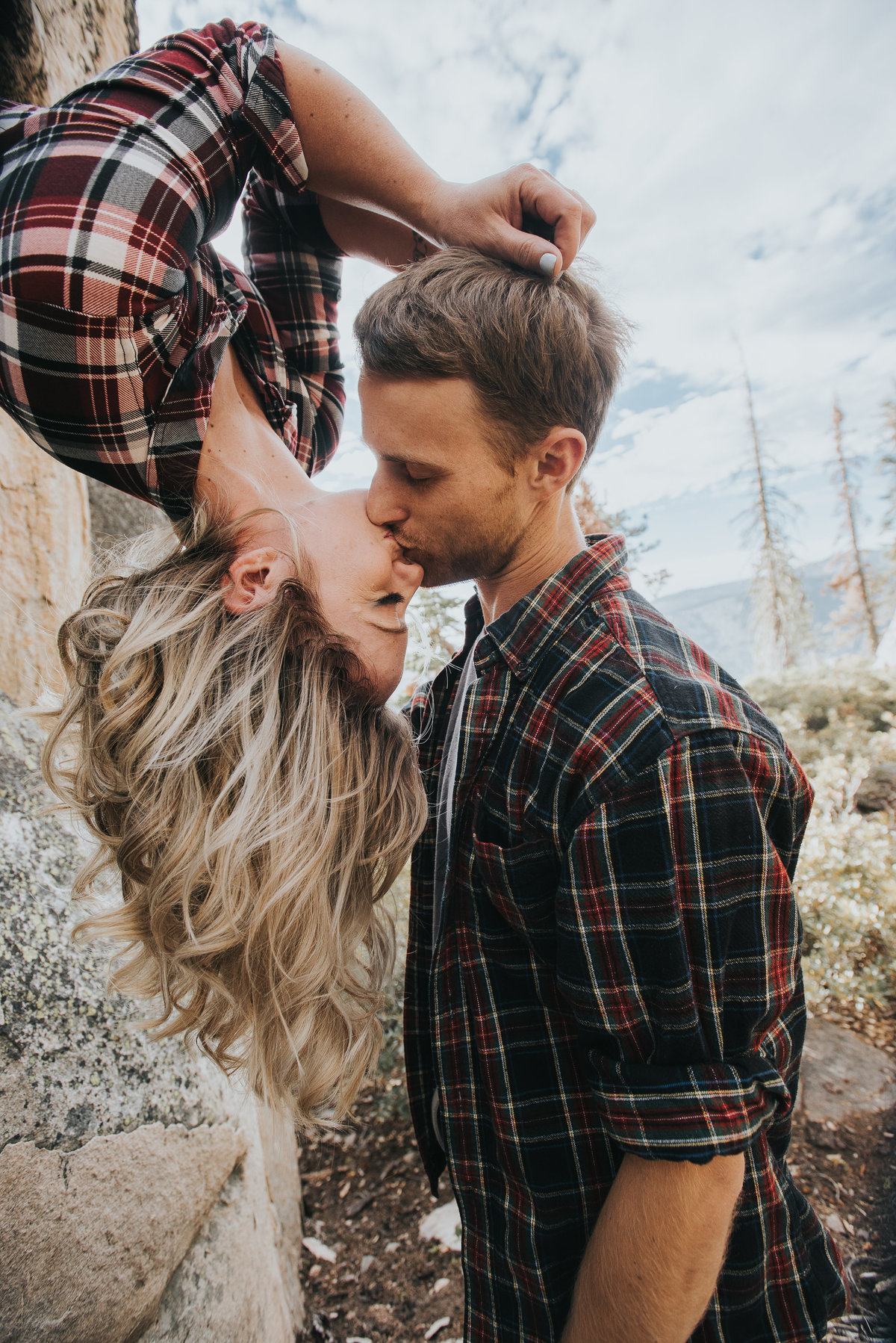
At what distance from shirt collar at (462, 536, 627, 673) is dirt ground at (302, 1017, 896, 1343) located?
9.04ft

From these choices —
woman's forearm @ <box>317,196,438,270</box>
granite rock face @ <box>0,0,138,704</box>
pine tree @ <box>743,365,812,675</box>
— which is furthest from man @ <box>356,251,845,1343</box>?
pine tree @ <box>743,365,812,675</box>

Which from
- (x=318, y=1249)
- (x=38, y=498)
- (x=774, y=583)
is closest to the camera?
(x=38, y=498)

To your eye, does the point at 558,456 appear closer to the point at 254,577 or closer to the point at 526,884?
the point at 254,577

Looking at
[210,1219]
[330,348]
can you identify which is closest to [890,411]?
[330,348]

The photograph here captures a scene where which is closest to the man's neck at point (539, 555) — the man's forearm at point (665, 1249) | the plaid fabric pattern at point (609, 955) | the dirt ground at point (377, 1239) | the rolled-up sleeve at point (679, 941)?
the plaid fabric pattern at point (609, 955)

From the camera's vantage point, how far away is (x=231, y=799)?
5.18ft

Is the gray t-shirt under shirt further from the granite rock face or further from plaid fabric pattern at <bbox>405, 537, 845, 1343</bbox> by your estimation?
the granite rock face

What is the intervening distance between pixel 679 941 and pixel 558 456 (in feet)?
3.79

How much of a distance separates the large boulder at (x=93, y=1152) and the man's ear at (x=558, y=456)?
1565mm

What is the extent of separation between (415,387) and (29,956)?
1591 millimetres

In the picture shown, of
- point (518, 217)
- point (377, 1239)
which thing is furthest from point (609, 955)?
point (377, 1239)

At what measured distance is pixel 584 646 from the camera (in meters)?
1.38

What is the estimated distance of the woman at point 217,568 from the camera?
4.39 feet

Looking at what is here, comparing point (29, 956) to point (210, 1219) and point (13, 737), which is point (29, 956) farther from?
point (210, 1219)
